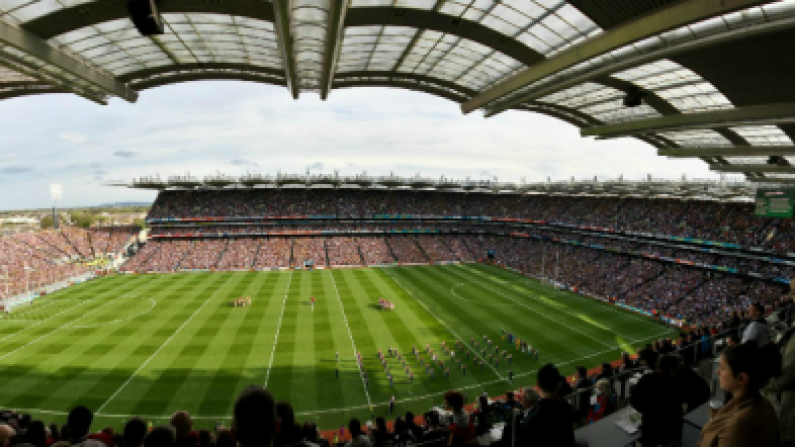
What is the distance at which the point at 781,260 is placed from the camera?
33156 mm

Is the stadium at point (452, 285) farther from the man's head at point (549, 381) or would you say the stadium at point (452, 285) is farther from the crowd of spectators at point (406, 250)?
the crowd of spectators at point (406, 250)

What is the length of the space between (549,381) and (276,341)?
1047 inches

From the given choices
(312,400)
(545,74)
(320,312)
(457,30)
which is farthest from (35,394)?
(545,74)

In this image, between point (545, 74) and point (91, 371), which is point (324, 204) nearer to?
point (91, 371)

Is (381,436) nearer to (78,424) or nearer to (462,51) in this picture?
(78,424)

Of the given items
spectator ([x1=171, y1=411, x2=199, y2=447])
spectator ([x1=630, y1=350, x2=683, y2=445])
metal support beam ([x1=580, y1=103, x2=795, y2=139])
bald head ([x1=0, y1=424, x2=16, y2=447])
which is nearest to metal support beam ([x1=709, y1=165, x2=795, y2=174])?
metal support beam ([x1=580, y1=103, x2=795, y2=139])

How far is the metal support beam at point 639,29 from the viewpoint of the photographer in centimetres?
968

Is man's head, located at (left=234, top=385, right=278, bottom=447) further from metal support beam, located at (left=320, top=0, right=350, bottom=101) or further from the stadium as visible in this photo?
metal support beam, located at (left=320, top=0, right=350, bottom=101)

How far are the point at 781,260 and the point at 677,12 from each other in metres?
34.8

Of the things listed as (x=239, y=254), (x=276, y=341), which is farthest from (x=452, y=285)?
(x=239, y=254)

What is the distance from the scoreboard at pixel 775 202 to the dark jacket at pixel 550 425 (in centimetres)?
3385

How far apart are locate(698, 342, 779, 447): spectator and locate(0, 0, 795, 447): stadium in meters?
0.02

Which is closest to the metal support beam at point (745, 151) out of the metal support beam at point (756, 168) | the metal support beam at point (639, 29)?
the metal support beam at point (756, 168)

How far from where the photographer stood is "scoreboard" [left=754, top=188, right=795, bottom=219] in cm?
2658
